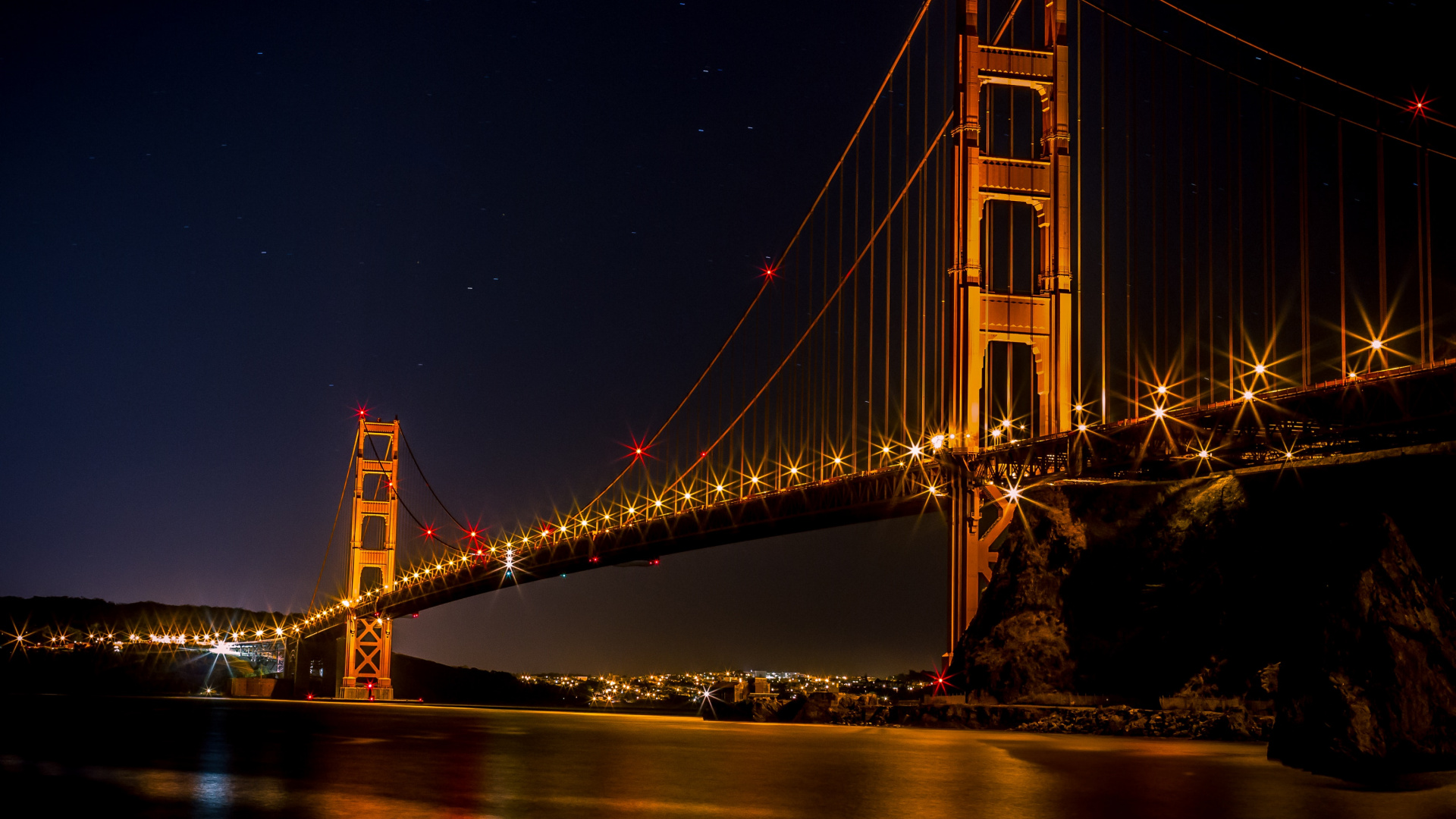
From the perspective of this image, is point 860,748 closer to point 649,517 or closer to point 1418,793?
point 1418,793

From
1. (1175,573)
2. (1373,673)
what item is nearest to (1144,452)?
(1175,573)

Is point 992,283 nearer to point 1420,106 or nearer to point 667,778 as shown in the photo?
point 1420,106

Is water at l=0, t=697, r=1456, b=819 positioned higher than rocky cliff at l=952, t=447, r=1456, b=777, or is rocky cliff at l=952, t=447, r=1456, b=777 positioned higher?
rocky cliff at l=952, t=447, r=1456, b=777

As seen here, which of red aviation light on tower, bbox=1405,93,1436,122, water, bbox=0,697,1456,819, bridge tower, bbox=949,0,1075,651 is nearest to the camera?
water, bbox=0,697,1456,819

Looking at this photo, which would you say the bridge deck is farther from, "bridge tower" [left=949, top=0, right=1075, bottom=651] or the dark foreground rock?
the dark foreground rock

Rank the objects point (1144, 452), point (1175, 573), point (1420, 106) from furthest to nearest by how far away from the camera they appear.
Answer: point (1144, 452)
point (1175, 573)
point (1420, 106)

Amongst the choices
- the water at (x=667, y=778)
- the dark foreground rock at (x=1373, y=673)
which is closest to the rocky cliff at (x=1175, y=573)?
the dark foreground rock at (x=1373, y=673)

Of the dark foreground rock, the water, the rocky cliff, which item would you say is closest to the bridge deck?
the rocky cliff
